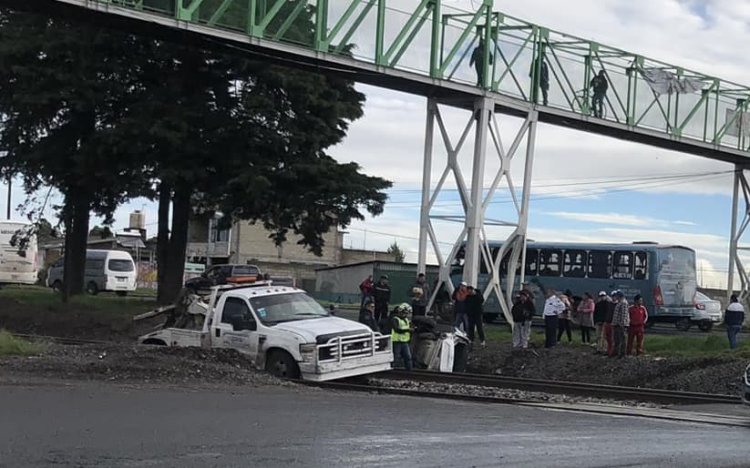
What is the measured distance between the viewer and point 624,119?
33562mm

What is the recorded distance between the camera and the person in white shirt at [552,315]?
28266mm

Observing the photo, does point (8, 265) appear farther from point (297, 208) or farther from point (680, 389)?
point (680, 389)

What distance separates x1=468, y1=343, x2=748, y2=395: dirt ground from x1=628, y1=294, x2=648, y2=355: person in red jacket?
448 millimetres

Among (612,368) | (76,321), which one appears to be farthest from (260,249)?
(612,368)

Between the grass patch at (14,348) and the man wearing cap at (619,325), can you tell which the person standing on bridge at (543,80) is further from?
the grass patch at (14,348)

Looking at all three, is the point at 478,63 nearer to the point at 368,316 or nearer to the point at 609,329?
the point at 609,329

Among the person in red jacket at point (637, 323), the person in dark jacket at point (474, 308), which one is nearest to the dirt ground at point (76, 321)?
the person in dark jacket at point (474, 308)

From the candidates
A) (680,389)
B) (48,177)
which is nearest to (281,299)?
(680,389)

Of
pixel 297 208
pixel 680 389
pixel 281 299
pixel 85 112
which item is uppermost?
pixel 85 112

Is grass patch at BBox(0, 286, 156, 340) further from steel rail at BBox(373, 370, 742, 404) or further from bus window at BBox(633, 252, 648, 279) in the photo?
bus window at BBox(633, 252, 648, 279)

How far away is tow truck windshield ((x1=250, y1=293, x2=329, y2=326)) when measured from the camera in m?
20.2

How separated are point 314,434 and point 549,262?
33.8 metres

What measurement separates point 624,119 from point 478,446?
23801 millimetres

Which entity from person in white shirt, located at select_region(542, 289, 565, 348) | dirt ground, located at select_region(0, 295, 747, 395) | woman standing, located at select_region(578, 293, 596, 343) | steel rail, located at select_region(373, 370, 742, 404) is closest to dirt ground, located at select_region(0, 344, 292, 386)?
dirt ground, located at select_region(0, 295, 747, 395)
